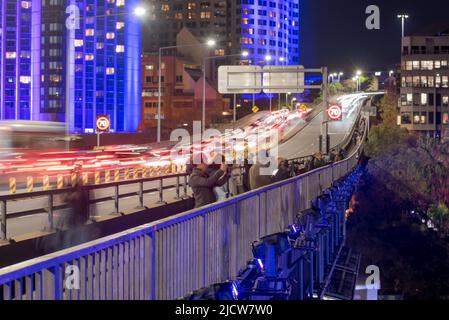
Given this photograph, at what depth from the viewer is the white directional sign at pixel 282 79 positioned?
130 feet

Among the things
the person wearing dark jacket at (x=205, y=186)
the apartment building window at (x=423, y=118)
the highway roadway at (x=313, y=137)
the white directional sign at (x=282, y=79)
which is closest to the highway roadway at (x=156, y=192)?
the highway roadway at (x=313, y=137)

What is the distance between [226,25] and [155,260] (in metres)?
186

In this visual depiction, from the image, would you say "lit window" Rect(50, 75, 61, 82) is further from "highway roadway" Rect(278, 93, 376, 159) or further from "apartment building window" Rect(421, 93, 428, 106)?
"apartment building window" Rect(421, 93, 428, 106)

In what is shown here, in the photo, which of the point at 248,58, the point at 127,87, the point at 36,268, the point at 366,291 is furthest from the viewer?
the point at 248,58

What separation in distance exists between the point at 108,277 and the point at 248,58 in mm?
182406

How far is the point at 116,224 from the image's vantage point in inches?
707

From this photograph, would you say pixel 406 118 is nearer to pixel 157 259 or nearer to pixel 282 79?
pixel 282 79

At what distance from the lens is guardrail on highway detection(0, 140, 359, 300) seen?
4547 millimetres

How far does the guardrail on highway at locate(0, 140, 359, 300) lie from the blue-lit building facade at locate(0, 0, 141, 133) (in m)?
90.9

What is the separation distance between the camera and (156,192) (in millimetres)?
29625
